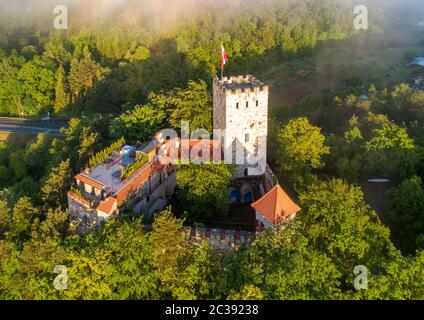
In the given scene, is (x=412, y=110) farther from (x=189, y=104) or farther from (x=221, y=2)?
(x=221, y=2)

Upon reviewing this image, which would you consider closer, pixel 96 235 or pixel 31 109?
pixel 96 235

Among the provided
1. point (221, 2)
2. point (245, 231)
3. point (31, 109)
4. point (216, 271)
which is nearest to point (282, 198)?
point (245, 231)

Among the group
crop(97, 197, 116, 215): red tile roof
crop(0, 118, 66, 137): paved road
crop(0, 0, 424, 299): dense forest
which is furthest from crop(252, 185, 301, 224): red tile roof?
crop(0, 118, 66, 137): paved road

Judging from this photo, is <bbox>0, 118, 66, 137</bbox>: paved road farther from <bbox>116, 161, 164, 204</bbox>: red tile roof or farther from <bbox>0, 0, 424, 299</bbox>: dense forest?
<bbox>116, 161, 164, 204</bbox>: red tile roof

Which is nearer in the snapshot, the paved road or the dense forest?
the dense forest

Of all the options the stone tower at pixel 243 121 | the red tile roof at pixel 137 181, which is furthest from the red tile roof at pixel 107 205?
the stone tower at pixel 243 121

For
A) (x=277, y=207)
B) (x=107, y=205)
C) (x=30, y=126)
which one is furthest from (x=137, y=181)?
(x=30, y=126)
